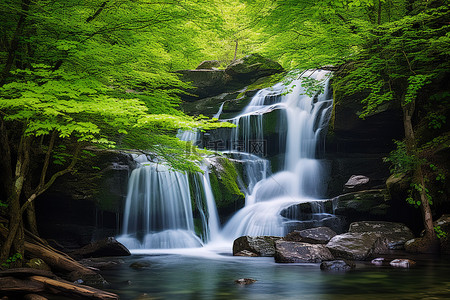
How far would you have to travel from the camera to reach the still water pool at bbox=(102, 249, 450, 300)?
6410 mm

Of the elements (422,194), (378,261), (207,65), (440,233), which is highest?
(207,65)

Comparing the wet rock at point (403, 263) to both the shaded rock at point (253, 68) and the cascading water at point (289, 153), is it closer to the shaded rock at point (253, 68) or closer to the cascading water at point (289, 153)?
the cascading water at point (289, 153)

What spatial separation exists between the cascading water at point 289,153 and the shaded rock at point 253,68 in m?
3.63

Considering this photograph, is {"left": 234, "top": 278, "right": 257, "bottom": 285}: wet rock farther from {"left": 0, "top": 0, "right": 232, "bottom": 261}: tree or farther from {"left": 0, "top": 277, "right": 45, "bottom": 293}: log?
{"left": 0, "top": 277, "right": 45, "bottom": 293}: log

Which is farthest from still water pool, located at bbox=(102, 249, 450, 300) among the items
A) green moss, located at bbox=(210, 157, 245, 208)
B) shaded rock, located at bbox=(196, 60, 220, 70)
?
shaded rock, located at bbox=(196, 60, 220, 70)

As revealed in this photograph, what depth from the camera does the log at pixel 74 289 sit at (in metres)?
5.62

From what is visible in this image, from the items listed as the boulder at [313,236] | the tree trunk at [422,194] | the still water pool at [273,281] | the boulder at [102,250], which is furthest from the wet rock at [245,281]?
the tree trunk at [422,194]

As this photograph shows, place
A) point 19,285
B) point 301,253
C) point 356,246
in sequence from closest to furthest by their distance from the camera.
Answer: point 19,285
point 301,253
point 356,246

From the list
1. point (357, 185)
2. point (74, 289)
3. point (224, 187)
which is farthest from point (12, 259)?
point (357, 185)

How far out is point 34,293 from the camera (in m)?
5.94

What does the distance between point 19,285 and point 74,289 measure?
850 mm

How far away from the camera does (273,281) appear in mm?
7496

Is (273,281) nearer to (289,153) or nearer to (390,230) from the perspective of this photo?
(390,230)

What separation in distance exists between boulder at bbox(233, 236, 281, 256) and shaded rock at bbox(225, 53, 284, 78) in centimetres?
1402
